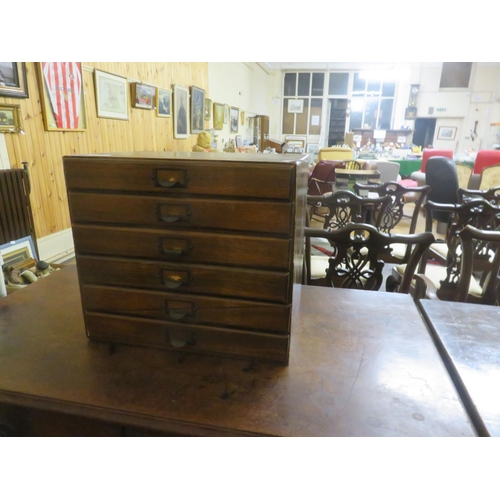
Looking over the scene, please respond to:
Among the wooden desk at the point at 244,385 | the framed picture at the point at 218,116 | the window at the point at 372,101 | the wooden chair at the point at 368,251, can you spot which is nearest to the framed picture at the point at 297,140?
the window at the point at 372,101

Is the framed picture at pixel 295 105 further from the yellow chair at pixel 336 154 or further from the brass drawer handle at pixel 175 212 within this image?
the brass drawer handle at pixel 175 212

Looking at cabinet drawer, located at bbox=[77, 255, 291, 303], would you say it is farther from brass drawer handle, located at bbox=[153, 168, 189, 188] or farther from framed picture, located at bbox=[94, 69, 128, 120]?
framed picture, located at bbox=[94, 69, 128, 120]

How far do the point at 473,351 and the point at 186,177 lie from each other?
69cm

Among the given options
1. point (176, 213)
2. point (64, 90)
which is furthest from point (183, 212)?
point (64, 90)

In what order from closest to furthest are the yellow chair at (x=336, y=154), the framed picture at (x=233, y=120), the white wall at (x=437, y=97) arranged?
the yellow chair at (x=336, y=154)
the framed picture at (x=233, y=120)
the white wall at (x=437, y=97)

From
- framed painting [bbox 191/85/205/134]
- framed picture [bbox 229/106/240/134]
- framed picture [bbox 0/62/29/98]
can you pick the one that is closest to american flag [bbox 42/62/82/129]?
framed picture [bbox 0/62/29/98]

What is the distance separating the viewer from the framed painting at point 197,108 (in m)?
6.08

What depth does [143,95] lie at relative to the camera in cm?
443

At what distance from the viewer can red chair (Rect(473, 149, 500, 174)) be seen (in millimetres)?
5699

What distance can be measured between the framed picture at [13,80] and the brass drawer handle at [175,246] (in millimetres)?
2506

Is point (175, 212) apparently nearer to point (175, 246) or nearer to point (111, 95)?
point (175, 246)

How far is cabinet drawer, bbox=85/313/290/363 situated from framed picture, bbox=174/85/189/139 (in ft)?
17.2
